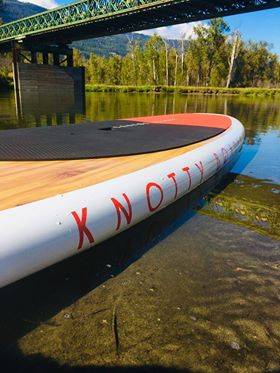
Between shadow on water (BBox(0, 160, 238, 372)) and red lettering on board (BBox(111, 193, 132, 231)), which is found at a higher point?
red lettering on board (BBox(111, 193, 132, 231))

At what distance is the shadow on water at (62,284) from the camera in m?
3.01

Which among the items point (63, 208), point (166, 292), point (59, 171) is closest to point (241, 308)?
point (166, 292)

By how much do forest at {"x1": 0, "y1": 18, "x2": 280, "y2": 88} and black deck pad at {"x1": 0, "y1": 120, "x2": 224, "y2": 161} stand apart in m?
82.1

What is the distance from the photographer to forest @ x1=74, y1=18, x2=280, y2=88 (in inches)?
3455

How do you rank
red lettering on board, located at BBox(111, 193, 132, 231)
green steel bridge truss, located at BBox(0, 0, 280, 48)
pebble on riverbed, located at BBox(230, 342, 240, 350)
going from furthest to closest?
green steel bridge truss, located at BBox(0, 0, 280, 48) → red lettering on board, located at BBox(111, 193, 132, 231) → pebble on riverbed, located at BBox(230, 342, 240, 350)

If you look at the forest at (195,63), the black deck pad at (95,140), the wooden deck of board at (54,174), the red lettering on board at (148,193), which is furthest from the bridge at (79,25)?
the forest at (195,63)

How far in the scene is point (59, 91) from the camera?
37312 mm

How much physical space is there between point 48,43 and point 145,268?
4788cm

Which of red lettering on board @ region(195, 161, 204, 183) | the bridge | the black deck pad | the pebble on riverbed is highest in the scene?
the bridge

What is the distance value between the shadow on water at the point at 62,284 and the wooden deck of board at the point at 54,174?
2.96 feet

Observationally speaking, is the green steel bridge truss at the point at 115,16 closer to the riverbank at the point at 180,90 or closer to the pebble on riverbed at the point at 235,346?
the riverbank at the point at 180,90

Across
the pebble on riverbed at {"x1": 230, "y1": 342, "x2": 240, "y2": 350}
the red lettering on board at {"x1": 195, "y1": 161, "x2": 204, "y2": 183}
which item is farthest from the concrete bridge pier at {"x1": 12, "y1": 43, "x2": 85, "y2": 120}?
the pebble on riverbed at {"x1": 230, "y1": 342, "x2": 240, "y2": 350}

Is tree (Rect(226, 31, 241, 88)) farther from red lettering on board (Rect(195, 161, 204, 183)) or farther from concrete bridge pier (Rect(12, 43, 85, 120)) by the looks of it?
red lettering on board (Rect(195, 161, 204, 183))

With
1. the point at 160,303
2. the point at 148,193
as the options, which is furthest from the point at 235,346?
the point at 148,193
